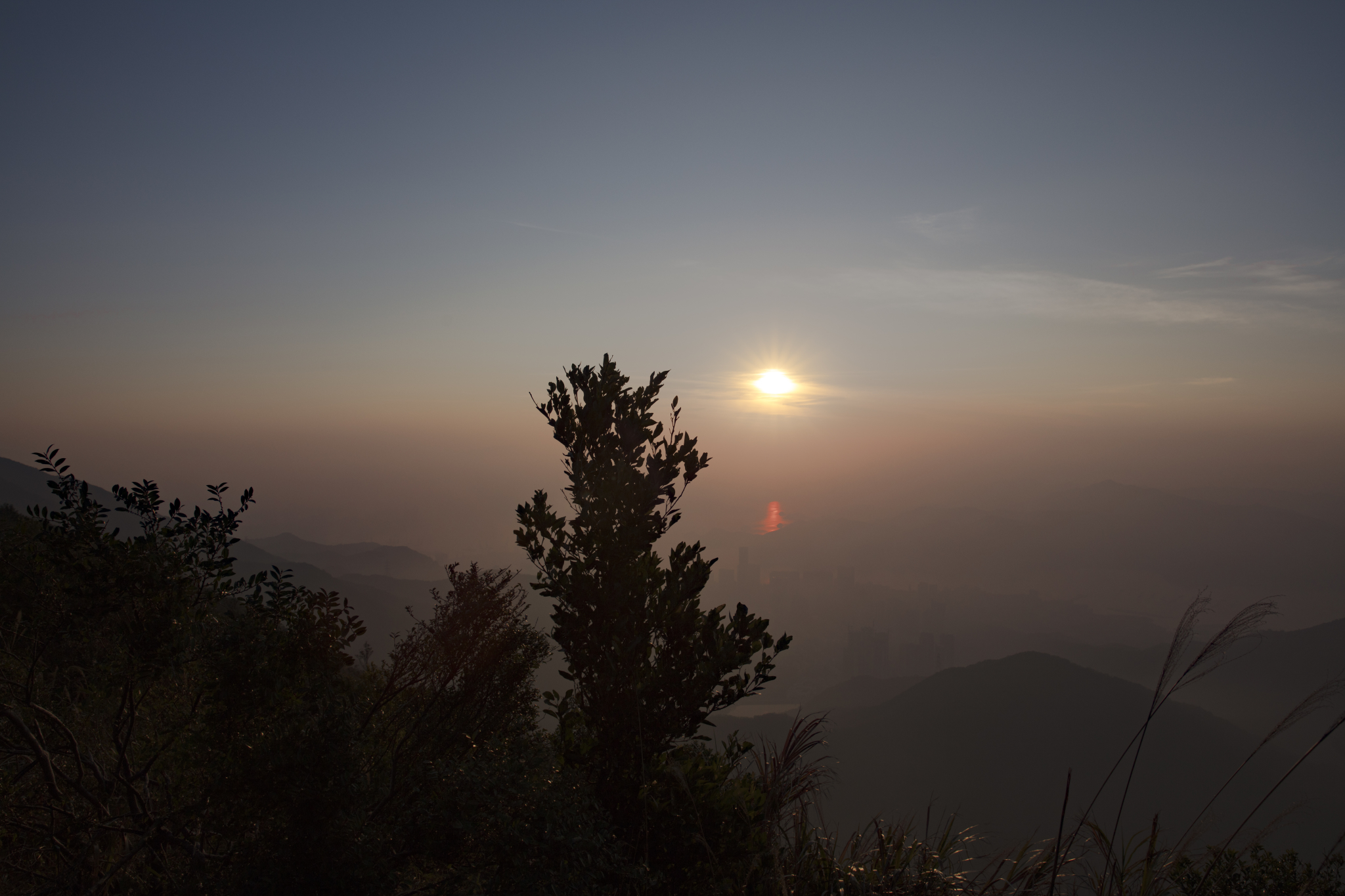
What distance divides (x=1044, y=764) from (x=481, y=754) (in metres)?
219

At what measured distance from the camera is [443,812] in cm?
552

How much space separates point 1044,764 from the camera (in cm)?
17838

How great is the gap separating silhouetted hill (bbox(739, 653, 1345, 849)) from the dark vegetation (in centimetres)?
15455

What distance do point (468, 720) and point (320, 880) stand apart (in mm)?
7137

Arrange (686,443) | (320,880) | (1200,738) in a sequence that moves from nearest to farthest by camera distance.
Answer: (320,880) → (686,443) → (1200,738)

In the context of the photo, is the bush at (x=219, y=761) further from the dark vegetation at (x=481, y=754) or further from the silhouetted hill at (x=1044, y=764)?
the silhouetted hill at (x=1044, y=764)

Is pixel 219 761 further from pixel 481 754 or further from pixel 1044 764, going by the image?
pixel 1044 764

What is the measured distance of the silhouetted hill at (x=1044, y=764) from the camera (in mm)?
156250

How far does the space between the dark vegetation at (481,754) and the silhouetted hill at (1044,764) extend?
155 metres

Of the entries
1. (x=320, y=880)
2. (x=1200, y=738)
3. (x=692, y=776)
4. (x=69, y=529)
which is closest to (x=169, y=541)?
(x=69, y=529)

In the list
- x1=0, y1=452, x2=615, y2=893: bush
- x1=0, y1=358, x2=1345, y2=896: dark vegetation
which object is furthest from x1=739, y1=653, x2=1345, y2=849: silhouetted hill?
x1=0, y1=452, x2=615, y2=893: bush

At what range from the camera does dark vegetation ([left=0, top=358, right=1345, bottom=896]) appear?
5.34m

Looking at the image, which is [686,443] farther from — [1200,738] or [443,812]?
[1200,738]

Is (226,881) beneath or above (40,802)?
above
